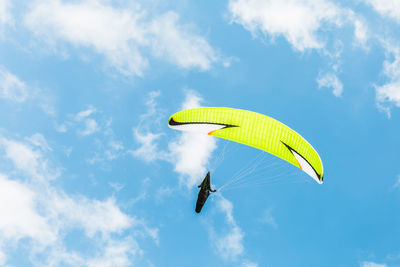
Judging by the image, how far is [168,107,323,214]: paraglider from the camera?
2295 cm

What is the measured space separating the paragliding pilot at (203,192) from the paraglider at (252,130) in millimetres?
3667

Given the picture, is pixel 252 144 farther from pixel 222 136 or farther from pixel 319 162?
pixel 319 162

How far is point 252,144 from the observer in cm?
2448

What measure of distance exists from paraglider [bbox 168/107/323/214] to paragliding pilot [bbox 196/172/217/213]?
12.0 feet

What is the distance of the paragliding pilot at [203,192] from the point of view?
2612 cm

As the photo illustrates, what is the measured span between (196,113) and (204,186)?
5548 millimetres

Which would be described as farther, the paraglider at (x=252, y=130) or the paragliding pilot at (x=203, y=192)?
the paragliding pilot at (x=203, y=192)

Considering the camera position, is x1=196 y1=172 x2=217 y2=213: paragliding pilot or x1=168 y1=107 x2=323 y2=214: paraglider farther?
x1=196 y1=172 x2=217 y2=213: paragliding pilot

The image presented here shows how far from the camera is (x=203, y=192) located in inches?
1041

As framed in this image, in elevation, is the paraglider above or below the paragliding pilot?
above

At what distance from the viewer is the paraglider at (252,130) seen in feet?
Answer: 75.3

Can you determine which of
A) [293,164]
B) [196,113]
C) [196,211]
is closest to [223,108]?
[196,113]

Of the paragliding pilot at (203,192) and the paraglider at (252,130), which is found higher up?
the paraglider at (252,130)

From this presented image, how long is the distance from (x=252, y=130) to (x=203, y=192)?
6069 millimetres
